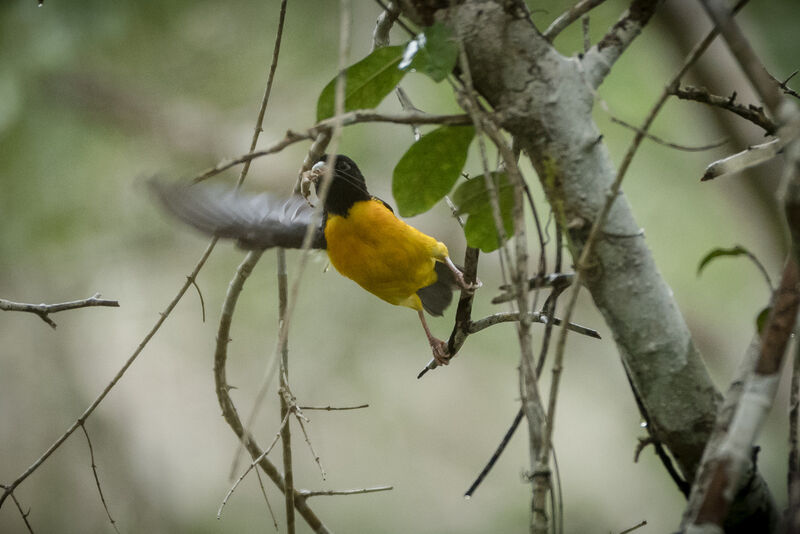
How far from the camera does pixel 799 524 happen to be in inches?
40.9

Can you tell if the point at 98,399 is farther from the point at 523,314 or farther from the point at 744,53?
the point at 744,53

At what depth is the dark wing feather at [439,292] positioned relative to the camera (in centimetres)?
371

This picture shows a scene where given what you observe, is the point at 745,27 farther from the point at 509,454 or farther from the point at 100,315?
the point at 100,315

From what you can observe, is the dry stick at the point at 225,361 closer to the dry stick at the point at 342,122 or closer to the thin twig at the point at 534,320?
the thin twig at the point at 534,320

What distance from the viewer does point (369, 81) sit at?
5.55 ft

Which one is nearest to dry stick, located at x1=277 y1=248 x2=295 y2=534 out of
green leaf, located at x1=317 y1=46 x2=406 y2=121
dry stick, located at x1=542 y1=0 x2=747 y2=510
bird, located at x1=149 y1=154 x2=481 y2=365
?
bird, located at x1=149 y1=154 x2=481 y2=365

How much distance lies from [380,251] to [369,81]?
164 cm

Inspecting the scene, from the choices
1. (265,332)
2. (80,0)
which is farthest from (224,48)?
(265,332)

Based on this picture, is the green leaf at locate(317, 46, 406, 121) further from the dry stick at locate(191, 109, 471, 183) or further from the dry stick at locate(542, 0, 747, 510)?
the dry stick at locate(542, 0, 747, 510)

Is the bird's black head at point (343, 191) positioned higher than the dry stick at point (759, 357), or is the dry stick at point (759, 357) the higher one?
the bird's black head at point (343, 191)

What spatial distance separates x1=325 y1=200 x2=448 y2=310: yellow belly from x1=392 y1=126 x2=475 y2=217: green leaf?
144 centimetres

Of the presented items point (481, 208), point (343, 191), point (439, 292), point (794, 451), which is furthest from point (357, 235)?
point (794, 451)

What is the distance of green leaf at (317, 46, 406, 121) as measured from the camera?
1673 mm

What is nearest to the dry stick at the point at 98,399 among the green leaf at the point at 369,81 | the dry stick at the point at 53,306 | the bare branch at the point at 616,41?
the dry stick at the point at 53,306
